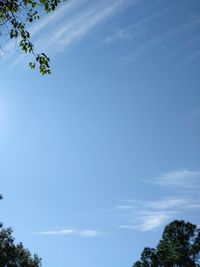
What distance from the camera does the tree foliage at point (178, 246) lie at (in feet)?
199

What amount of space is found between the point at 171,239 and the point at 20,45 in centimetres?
5843

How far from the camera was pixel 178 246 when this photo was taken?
6222 centimetres

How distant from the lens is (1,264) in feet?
163

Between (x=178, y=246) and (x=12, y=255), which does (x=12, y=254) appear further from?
(x=178, y=246)

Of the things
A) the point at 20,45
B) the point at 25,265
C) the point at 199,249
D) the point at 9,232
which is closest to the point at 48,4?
the point at 20,45

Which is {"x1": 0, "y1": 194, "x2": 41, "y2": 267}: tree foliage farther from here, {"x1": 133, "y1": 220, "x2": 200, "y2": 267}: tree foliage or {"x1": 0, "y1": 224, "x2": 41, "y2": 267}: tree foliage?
{"x1": 133, "y1": 220, "x2": 200, "y2": 267}: tree foliage

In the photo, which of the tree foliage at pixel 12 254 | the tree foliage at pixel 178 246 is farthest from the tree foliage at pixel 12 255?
the tree foliage at pixel 178 246

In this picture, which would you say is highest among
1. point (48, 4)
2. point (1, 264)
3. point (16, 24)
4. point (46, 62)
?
point (48, 4)

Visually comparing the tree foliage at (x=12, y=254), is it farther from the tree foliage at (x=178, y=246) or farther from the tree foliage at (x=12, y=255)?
the tree foliage at (x=178, y=246)

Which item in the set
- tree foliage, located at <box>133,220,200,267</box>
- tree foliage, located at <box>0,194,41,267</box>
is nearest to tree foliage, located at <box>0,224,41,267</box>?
tree foliage, located at <box>0,194,41,267</box>

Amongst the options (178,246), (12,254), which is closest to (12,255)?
(12,254)

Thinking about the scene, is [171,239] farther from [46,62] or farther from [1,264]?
[46,62]

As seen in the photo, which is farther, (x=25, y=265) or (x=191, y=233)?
(x=191, y=233)

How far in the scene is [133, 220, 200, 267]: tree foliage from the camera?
6069 centimetres
